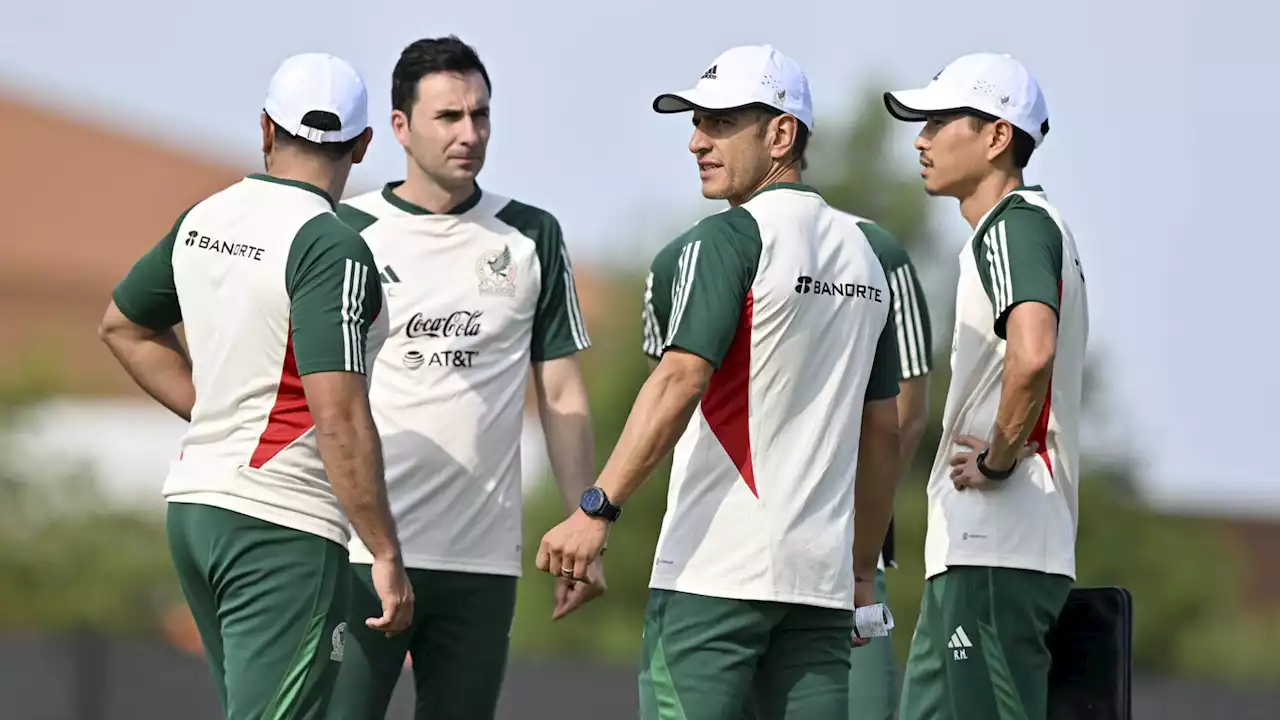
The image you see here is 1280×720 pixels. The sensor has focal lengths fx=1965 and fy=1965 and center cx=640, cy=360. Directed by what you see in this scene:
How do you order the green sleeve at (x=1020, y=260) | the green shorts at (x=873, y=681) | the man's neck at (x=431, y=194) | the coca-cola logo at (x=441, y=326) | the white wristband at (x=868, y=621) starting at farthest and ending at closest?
the green shorts at (x=873, y=681) < the man's neck at (x=431, y=194) < the coca-cola logo at (x=441, y=326) < the white wristband at (x=868, y=621) < the green sleeve at (x=1020, y=260)

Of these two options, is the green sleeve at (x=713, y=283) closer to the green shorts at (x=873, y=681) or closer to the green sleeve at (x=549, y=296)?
the green sleeve at (x=549, y=296)

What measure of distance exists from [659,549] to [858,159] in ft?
105

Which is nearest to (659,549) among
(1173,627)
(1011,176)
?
(1011,176)

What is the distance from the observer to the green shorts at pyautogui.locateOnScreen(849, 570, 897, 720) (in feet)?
21.8

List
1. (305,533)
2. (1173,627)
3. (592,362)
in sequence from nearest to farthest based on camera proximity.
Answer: (305,533)
(1173,627)
(592,362)

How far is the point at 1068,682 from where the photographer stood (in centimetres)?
583

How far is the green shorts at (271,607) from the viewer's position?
5121 mm

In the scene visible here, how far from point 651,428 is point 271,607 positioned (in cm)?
112

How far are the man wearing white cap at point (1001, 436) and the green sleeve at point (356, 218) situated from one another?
1.87 metres

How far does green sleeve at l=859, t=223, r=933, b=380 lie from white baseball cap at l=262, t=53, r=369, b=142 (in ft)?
6.56

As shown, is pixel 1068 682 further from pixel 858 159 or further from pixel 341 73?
pixel 858 159

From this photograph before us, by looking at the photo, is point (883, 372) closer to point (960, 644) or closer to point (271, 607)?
point (960, 644)

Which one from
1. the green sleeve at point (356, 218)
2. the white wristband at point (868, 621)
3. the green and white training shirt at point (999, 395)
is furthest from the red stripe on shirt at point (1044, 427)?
the green sleeve at point (356, 218)

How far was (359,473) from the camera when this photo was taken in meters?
5.16
